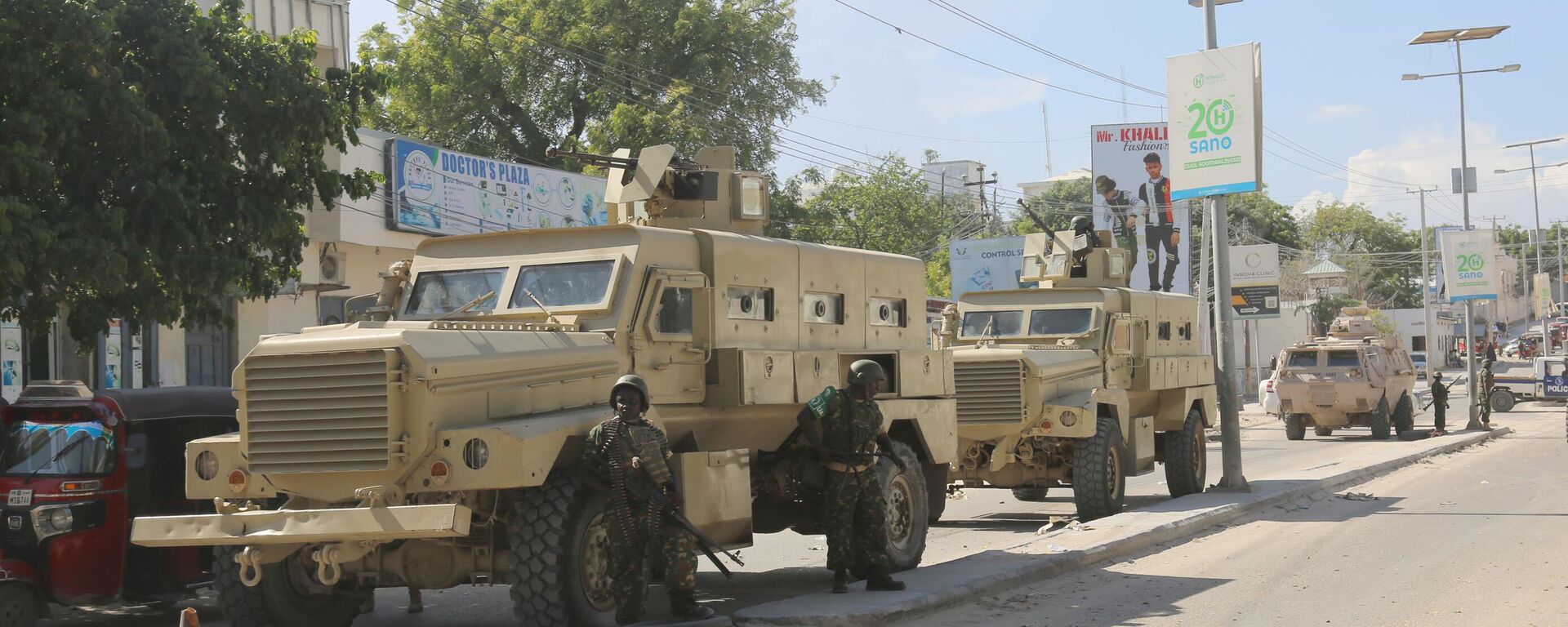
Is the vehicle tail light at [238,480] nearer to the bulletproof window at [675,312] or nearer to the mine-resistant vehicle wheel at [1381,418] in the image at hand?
the bulletproof window at [675,312]

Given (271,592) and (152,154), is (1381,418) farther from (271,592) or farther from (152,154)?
(271,592)

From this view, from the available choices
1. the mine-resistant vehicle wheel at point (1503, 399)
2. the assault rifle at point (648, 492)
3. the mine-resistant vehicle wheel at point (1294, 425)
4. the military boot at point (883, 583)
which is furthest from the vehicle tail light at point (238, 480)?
the mine-resistant vehicle wheel at point (1503, 399)

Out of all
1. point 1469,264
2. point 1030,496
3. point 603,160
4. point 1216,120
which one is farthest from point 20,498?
point 1469,264

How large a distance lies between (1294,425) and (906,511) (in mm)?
21536

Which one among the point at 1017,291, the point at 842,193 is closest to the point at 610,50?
the point at 842,193

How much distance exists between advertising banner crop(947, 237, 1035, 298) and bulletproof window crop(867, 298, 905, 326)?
37.2 m

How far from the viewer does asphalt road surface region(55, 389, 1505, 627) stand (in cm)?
1023

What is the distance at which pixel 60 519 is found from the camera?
927 centimetres

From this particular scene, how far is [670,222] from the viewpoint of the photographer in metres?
10.8

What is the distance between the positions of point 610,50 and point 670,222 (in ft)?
97.8

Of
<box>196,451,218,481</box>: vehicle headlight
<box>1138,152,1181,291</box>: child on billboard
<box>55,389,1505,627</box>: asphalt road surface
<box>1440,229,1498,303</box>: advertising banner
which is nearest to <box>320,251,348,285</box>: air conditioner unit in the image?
<box>55,389,1505,627</box>: asphalt road surface

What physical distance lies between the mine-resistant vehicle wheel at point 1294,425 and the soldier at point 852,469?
891 inches

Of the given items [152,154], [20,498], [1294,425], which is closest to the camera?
[20,498]

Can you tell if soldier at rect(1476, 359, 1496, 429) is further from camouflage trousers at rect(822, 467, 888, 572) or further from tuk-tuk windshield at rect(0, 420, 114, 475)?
tuk-tuk windshield at rect(0, 420, 114, 475)
